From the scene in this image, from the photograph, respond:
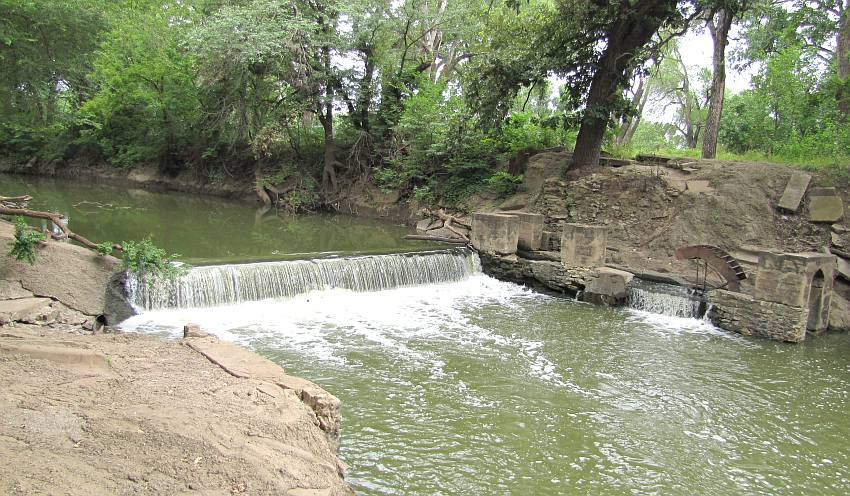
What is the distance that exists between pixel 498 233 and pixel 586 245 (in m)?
2.38

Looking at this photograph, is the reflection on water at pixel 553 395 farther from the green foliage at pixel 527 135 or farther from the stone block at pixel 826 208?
the green foliage at pixel 527 135

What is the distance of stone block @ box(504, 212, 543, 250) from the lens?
15.2 metres

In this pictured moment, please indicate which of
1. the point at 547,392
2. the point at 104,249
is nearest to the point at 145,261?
the point at 104,249

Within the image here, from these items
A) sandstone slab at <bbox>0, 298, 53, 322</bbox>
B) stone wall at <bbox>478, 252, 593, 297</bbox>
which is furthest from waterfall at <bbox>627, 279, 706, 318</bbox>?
A: sandstone slab at <bbox>0, 298, 53, 322</bbox>

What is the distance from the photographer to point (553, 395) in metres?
7.77

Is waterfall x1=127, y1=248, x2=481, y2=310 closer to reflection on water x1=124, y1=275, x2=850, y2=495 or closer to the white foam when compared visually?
the white foam

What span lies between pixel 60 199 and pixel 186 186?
6.98m

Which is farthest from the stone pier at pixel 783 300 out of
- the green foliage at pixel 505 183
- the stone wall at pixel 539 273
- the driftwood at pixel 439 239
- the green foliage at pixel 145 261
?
the green foliage at pixel 145 261

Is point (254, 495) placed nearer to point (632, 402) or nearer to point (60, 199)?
point (632, 402)

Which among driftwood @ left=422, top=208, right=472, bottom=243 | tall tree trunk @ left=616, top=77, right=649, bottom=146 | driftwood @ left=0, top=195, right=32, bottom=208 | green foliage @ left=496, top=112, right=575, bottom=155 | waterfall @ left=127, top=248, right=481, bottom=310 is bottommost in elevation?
waterfall @ left=127, top=248, right=481, bottom=310

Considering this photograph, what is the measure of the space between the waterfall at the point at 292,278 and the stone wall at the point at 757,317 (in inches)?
232

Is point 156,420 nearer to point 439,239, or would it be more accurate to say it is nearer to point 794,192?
point 439,239

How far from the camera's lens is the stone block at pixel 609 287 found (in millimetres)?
12609

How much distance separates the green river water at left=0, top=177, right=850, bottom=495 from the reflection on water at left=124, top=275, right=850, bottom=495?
2cm
